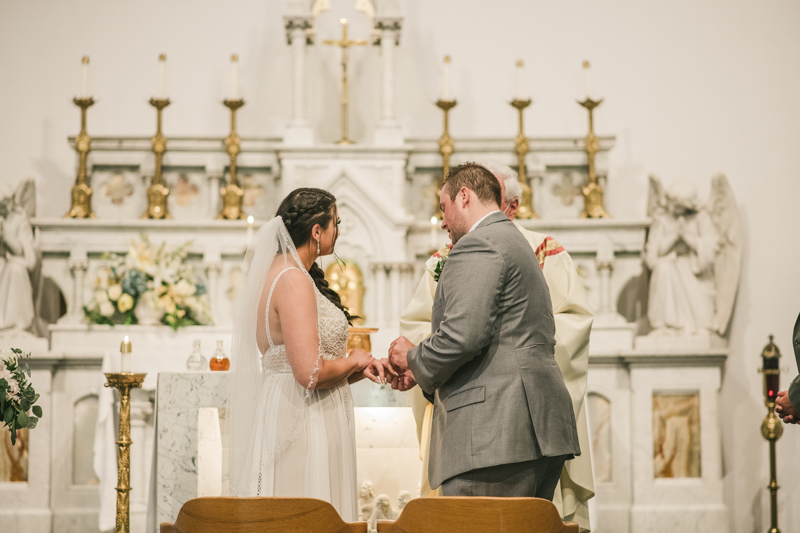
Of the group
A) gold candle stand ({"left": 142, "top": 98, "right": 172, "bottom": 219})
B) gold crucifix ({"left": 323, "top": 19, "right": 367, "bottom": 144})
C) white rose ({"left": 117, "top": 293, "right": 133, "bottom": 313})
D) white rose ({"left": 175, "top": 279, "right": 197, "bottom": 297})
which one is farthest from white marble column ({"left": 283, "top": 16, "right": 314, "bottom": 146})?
white rose ({"left": 117, "top": 293, "right": 133, "bottom": 313})

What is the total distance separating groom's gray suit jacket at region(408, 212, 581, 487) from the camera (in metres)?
2.37

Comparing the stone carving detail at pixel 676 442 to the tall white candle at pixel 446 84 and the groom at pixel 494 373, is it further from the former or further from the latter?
the groom at pixel 494 373

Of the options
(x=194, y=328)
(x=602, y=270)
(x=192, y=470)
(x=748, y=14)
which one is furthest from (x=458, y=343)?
(x=748, y=14)

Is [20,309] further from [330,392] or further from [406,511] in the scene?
[406,511]

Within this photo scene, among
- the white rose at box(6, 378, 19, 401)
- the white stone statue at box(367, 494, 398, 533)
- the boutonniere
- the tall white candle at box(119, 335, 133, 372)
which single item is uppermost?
the boutonniere

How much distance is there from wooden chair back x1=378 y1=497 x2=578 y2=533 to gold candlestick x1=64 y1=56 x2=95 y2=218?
422cm

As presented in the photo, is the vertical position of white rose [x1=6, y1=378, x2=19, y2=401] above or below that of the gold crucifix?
below

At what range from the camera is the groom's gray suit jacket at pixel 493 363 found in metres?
2.37

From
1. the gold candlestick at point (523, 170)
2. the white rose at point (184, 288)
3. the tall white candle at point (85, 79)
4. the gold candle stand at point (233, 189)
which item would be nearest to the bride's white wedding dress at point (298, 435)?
the white rose at point (184, 288)

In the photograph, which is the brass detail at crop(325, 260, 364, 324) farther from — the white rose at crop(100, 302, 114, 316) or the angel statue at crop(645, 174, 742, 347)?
the angel statue at crop(645, 174, 742, 347)

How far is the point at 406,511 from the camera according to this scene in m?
2.06

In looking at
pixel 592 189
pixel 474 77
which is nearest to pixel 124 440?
pixel 592 189

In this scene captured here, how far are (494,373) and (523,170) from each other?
353 centimetres

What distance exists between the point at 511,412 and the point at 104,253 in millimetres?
3708
